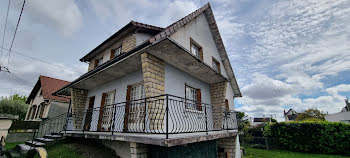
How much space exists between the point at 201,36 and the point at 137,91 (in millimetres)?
4567

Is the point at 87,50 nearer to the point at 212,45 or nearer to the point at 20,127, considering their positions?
the point at 20,127

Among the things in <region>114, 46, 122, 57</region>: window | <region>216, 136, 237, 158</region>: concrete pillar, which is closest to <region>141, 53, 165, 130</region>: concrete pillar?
<region>114, 46, 122, 57</region>: window

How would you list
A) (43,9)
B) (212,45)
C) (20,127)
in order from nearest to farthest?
(43,9)
(212,45)
(20,127)

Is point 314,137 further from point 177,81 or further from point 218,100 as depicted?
point 177,81

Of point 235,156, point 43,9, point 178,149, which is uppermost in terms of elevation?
point 43,9

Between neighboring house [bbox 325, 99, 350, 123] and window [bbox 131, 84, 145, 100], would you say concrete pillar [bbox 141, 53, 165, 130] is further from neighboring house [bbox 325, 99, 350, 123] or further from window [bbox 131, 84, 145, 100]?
neighboring house [bbox 325, 99, 350, 123]

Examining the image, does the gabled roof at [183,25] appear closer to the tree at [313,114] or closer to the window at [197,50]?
the window at [197,50]

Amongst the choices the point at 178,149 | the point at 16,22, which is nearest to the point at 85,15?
the point at 16,22

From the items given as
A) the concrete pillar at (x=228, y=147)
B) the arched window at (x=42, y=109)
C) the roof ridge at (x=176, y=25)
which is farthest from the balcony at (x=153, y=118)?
the arched window at (x=42, y=109)

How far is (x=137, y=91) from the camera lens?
636 cm

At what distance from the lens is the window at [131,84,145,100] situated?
6130 mm

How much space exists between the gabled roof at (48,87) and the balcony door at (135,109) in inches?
476

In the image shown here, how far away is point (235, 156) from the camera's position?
788 cm

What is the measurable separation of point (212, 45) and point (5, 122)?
1018 cm
